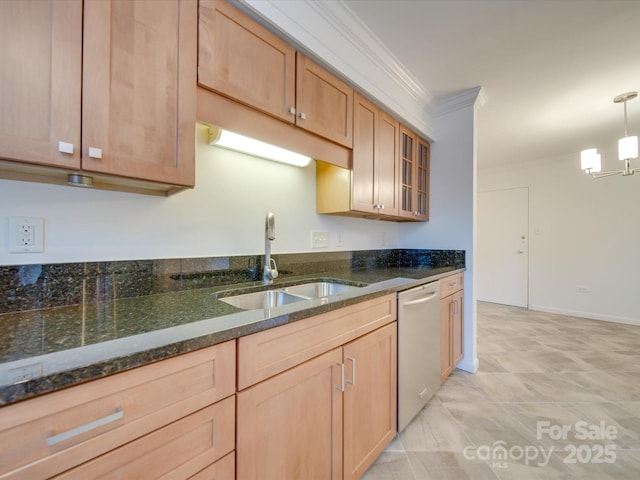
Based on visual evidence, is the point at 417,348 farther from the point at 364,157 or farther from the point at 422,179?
the point at 422,179

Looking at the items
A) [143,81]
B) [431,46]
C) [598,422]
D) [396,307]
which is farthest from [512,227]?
[143,81]

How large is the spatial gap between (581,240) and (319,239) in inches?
171

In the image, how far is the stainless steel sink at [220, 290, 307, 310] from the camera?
4.32 feet

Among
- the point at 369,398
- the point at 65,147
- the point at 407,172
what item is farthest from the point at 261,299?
the point at 407,172

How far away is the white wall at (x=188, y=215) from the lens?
0.95 m

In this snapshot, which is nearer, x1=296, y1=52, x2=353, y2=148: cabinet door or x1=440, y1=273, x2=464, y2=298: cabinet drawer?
x1=296, y1=52, x2=353, y2=148: cabinet door

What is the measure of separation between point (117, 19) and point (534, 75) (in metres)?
2.75

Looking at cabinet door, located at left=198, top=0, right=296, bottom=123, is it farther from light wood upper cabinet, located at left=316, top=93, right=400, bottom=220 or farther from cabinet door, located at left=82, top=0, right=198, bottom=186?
light wood upper cabinet, located at left=316, top=93, right=400, bottom=220

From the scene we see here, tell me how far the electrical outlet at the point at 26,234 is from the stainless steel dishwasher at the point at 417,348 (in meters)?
1.54

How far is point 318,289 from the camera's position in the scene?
5.64 ft

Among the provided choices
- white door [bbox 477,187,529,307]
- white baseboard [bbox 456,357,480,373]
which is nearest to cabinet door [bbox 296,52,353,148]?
white baseboard [bbox 456,357,480,373]

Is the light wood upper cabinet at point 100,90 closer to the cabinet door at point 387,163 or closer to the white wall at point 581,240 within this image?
the cabinet door at point 387,163

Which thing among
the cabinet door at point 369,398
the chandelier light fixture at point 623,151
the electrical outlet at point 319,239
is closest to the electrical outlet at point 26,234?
the cabinet door at point 369,398

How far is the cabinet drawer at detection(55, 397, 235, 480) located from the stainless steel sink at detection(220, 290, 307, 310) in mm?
586
